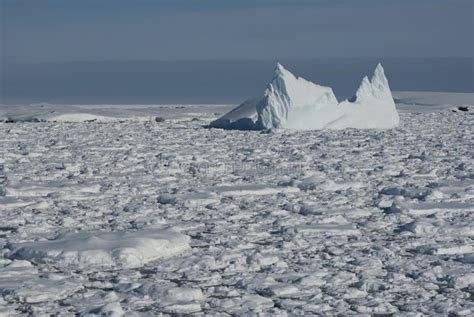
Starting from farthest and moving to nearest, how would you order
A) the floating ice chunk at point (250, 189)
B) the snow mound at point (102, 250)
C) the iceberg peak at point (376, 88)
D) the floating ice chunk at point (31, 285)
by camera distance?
the iceberg peak at point (376, 88)
the floating ice chunk at point (250, 189)
the snow mound at point (102, 250)
the floating ice chunk at point (31, 285)

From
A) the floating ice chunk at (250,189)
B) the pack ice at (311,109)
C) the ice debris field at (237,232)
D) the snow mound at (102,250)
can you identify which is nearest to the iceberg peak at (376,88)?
the pack ice at (311,109)

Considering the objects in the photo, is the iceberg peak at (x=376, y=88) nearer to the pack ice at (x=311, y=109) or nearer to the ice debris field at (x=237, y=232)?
the pack ice at (x=311, y=109)

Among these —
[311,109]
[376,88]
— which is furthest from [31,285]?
[376,88]

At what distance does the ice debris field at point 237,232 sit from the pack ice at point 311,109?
442cm

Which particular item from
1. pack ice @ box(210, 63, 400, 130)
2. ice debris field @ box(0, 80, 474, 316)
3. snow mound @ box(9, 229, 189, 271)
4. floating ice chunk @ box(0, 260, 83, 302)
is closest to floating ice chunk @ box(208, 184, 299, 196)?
ice debris field @ box(0, 80, 474, 316)

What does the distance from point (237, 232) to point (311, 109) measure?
11.2 m

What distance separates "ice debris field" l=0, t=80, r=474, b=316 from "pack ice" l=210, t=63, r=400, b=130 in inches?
174

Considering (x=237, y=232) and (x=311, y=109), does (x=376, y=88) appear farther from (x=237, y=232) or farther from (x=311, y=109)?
(x=237, y=232)

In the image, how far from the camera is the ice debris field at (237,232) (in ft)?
15.2

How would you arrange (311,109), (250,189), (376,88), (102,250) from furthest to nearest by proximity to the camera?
(376,88), (311,109), (250,189), (102,250)

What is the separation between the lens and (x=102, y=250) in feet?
18.0

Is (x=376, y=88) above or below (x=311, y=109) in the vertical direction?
above

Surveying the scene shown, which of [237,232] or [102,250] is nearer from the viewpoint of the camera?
[102,250]

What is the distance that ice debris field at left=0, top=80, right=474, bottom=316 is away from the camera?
15.2ft
